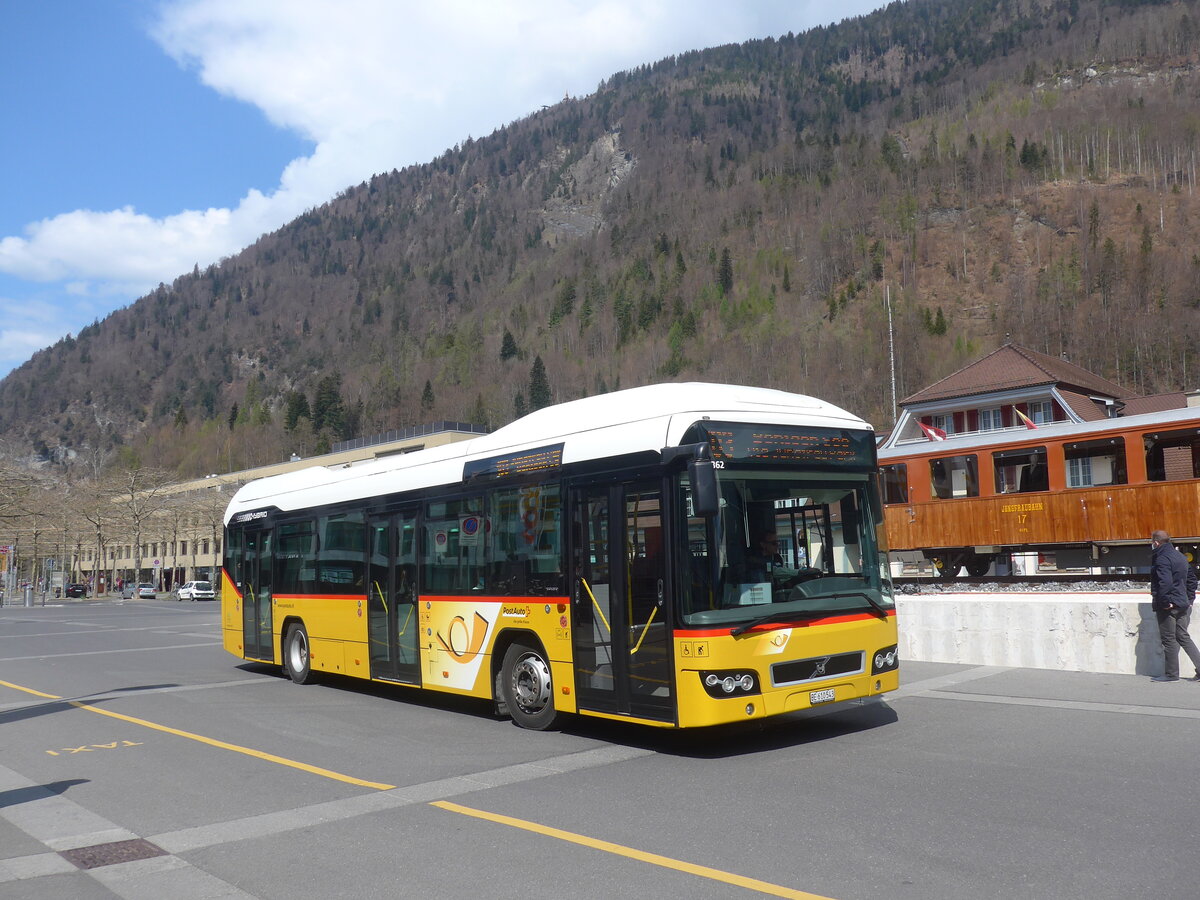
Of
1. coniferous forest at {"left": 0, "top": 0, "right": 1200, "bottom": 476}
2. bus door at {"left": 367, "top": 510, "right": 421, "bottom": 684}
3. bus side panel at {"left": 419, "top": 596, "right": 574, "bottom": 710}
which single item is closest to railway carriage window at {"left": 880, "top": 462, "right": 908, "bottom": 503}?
bus door at {"left": 367, "top": 510, "right": 421, "bottom": 684}

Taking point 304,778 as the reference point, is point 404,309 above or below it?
above

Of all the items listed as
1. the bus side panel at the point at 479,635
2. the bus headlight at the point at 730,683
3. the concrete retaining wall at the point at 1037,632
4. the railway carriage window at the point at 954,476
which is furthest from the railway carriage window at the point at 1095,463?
the bus headlight at the point at 730,683

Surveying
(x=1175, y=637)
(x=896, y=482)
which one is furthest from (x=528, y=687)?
(x=896, y=482)

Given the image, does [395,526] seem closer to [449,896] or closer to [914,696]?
[914,696]

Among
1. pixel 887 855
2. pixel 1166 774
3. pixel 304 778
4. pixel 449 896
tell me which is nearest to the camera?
pixel 449 896

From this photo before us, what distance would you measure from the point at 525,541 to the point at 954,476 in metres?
17.4

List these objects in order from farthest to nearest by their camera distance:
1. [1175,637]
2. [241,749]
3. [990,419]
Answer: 1. [990,419]
2. [1175,637]
3. [241,749]

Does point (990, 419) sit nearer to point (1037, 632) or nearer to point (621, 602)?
point (1037, 632)

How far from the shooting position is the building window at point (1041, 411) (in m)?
48.8

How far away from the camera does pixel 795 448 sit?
8.73m

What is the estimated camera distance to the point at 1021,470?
23.0 meters

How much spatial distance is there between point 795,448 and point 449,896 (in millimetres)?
4988

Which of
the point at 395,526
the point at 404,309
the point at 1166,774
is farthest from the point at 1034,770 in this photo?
the point at 404,309

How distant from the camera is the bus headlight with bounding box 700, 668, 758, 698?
783cm
